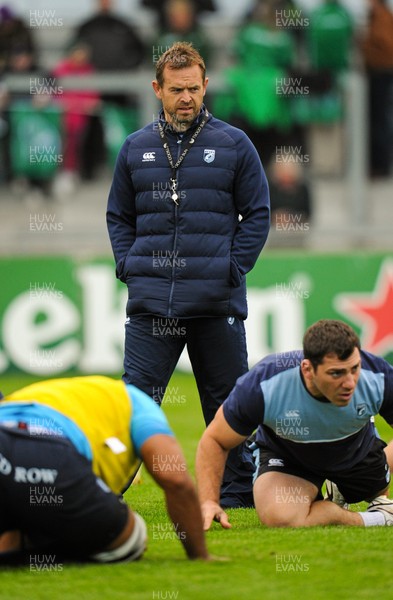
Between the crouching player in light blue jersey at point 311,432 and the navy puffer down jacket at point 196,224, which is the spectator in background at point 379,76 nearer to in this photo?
the navy puffer down jacket at point 196,224

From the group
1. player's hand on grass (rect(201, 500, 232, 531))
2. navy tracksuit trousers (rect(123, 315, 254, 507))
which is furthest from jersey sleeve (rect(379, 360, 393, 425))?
navy tracksuit trousers (rect(123, 315, 254, 507))

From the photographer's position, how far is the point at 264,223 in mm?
7516

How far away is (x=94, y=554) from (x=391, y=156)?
11.6m

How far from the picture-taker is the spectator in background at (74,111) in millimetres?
15141

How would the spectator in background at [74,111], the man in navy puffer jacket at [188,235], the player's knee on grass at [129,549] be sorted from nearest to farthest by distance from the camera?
the player's knee on grass at [129,549] < the man in navy puffer jacket at [188,235] < the spectator in background at [74,111]

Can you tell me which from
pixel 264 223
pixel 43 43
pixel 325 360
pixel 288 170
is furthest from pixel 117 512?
pixel 43 43

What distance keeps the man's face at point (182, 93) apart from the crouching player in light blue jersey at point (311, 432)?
149 cm

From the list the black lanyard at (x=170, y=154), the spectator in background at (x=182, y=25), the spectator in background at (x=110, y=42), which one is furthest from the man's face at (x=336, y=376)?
the spectator in background at (x=182, y=25)

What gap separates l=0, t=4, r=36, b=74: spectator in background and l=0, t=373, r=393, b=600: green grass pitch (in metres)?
9.72

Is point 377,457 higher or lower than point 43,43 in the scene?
lower

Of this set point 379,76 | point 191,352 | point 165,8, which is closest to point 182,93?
point 191,352

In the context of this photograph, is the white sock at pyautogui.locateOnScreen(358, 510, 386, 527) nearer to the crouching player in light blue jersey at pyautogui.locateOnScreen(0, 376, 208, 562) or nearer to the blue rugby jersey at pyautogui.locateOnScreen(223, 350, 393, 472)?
the blue rugby jersey at pyautogui.locateOnScreen(223, 350, 393, 472)

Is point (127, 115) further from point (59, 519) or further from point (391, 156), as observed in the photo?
point (59, 519)

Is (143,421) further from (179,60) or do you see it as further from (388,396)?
(179,60)
